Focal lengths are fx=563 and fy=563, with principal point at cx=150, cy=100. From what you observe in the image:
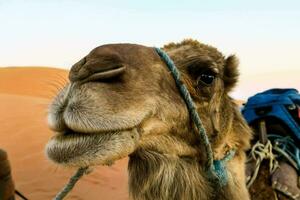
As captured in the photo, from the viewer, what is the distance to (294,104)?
4086mm

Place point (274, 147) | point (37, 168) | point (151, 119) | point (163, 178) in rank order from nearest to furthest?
1. point (151, 119)
2. point (163, 178)
3. point (274, 147)
4. point (37, 168)

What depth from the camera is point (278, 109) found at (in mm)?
4039

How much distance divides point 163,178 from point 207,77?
1.99ft

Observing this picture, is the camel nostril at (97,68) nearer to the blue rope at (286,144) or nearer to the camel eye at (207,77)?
the camel eye at (207,77)

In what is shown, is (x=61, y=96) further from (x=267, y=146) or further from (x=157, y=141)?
(x=267, y=146)

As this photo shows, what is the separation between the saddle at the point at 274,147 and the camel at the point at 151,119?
2.05 ft

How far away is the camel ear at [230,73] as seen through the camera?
10.7ft

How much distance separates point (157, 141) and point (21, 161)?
6.91 metres

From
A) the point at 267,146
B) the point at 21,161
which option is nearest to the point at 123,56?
the point at 267,146

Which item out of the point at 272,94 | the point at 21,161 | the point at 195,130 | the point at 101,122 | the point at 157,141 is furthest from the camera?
the point at 21,161

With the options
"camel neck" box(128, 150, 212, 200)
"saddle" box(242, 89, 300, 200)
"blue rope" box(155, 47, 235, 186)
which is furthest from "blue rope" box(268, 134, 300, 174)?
"camel neck" box(128, 150, 212, 200)

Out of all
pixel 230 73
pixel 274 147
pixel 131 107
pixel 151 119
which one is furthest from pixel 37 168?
pixel 131 107

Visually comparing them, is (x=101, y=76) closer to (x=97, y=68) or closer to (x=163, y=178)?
(x=97, y=68)

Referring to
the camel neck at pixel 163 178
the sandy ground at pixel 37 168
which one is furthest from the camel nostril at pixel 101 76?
the sandy ground at pixel 37 168
